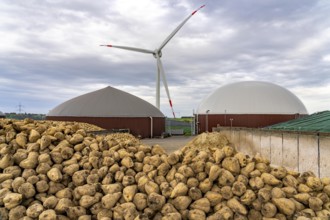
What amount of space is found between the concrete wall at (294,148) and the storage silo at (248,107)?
73.4 feet

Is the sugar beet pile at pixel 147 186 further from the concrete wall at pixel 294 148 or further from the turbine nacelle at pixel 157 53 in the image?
the turbine nacelle at pixel 157 53

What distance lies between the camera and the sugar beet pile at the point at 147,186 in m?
6.62

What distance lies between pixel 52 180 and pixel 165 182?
2.79 metres

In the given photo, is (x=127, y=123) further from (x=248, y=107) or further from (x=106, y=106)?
(x=248, y=107)

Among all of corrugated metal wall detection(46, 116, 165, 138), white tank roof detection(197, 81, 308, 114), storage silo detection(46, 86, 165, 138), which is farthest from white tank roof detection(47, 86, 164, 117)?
white tank roof detection(197, 81, 308, 114)

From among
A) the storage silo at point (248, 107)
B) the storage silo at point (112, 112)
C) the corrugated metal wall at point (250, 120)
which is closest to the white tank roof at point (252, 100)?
the storage silo at point (248, 107)

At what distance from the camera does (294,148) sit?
12938 mm

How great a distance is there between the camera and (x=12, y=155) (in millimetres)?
8242

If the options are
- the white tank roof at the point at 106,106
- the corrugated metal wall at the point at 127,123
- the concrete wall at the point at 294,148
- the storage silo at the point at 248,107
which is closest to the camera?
the concrete wall at the point at 294,148

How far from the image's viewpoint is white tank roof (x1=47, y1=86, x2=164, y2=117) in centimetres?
3969

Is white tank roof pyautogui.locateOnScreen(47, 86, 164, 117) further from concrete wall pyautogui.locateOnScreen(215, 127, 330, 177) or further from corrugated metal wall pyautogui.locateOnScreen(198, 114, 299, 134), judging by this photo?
concrete wall pyautogui.locateOnScreen(215, 127, 330, 177)

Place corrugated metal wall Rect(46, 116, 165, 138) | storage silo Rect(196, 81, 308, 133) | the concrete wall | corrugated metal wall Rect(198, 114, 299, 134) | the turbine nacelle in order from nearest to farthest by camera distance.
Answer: the concrete wall, corrugated metal wall Rect(46, 116, 165, 138), corrugated metal wall Rect(198, 114, 299, 134), storage silo Rect(196, 81, 308, 133), the turbine nacelle

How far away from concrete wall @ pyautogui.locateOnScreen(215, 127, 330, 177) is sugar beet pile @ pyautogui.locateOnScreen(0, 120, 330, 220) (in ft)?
12.8

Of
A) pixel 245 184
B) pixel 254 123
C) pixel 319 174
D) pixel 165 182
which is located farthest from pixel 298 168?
pixel 254 123
